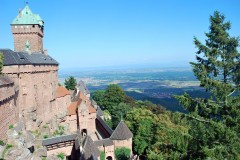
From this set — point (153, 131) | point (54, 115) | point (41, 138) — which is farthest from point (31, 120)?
point (153, 131)

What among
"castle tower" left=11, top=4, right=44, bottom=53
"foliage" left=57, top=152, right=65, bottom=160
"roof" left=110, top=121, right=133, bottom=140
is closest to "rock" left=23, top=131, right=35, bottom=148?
Answer: "foliage" left=57, top=152, right=65, bottom=160

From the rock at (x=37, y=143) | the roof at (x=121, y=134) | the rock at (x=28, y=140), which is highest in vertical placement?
the rock at (x=28, y=140)

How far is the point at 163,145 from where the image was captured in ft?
53.4

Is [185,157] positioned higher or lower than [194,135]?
lower

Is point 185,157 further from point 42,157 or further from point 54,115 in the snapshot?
point 54,115

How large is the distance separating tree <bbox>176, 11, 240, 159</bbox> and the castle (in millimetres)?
15881

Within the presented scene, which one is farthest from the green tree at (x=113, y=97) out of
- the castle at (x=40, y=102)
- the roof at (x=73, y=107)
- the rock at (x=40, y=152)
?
the rock at (x=40, y=152)

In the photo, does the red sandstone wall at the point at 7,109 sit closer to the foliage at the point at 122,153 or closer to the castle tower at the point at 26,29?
the castle tower at the point at 26,29

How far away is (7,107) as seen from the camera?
24734 millimetres

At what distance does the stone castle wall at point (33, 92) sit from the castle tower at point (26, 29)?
16.4 feet

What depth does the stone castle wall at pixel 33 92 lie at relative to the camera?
29.5 meters

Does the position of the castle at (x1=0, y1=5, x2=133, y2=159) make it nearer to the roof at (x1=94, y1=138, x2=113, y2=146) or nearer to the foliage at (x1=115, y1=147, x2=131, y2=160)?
the roof at (x1=94, y1=138, x2=113, y2=146)

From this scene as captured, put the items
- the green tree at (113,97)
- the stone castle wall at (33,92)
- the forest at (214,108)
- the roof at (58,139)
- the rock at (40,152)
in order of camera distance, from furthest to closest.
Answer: the green tree at (113,97) → the roof at (58,139) → the stone castle wall at (33,92) → the rock at (40,152) → the forest at (214,108)

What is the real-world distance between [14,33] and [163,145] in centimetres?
3031
